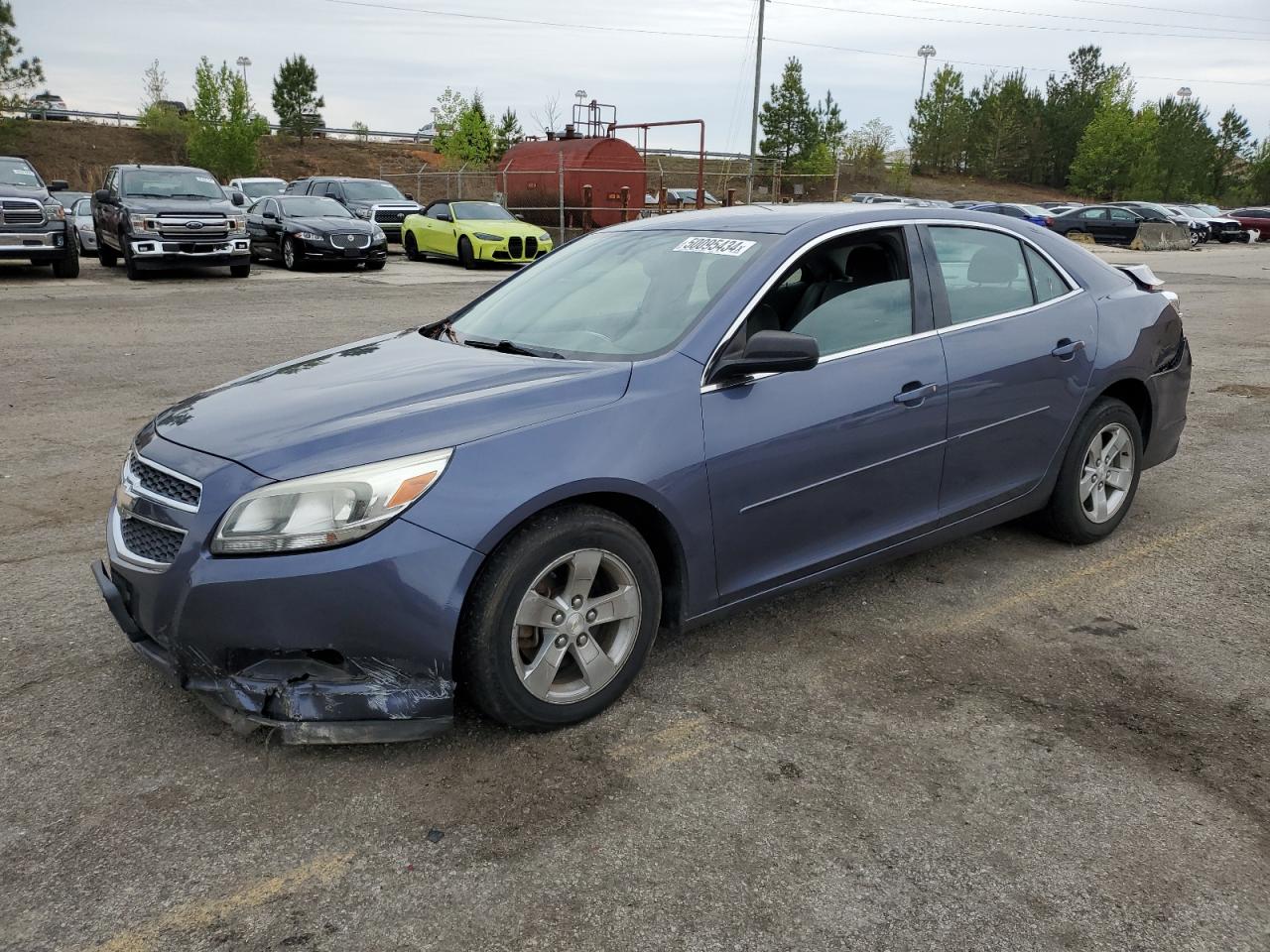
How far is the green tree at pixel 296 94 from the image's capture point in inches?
2968

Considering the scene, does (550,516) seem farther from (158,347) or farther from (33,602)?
(158,347)

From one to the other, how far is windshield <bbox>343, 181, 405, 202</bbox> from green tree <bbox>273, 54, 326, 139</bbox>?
177 ft

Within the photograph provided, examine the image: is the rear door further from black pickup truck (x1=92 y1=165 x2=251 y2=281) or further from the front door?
black pickup truck (x1=92 y1=165 x2=251 y2=281)

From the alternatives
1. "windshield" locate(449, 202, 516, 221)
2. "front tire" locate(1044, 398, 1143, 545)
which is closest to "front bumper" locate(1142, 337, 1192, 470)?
"front tire" locate(1044, 398, 1143, 545)

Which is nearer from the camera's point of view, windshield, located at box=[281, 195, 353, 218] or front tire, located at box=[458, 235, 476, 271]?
windshield, located at box=[281, 195, 353, 218]

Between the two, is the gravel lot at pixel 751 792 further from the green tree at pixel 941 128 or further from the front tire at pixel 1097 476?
the green tree at pixel 941 128

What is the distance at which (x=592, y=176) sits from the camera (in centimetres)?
2797

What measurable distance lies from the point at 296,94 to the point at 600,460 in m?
81.3

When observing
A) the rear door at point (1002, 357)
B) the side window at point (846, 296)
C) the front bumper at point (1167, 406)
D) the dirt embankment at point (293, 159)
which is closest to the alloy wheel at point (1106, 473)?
the front bumper at point (1167, 406)

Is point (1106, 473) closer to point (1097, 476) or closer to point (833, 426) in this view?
point (1097, 476)

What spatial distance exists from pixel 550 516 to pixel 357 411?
69 cm

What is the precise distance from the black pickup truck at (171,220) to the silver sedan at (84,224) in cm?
388

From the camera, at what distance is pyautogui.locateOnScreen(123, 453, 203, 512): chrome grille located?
→ 300cm

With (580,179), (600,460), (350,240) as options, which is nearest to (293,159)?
(580,179)
